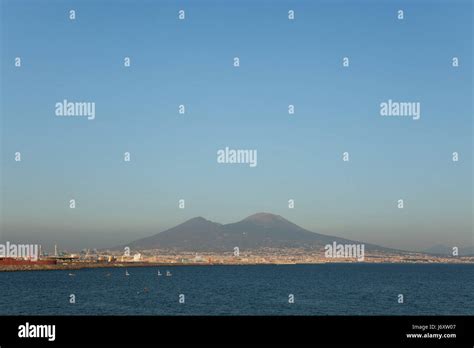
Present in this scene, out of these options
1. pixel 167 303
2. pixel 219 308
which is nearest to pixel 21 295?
pixel 167 303
